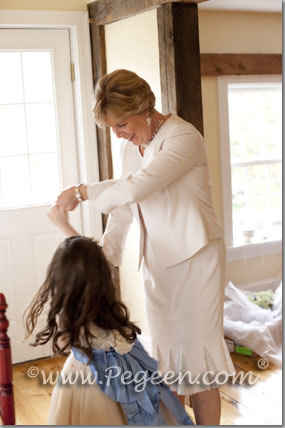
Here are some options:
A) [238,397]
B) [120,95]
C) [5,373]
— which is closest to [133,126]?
[120,95]

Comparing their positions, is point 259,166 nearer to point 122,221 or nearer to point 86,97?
point 86,97

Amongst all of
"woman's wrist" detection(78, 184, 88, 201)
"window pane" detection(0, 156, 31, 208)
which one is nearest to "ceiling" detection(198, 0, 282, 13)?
"window pane" detection(0, 156, 31, 208)

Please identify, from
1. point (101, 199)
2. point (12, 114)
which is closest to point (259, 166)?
point (12, 114)

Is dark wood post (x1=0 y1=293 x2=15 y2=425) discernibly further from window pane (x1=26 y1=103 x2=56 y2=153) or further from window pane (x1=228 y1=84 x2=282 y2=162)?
window pane (x1=228 y1=84 x2=282 y2=162)

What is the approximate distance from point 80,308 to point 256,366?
6.76 feet

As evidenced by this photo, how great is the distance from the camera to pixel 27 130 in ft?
12.5

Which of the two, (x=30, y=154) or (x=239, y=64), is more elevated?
(x=239, y=64)

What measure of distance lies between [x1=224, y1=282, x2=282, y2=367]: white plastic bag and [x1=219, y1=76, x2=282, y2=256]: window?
0.75m

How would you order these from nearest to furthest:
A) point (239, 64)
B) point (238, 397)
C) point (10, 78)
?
point (238, 397) → point (10, 78) → point (239, 64)

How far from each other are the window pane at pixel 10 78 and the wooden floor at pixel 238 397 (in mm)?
1737

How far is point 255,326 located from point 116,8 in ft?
7.18

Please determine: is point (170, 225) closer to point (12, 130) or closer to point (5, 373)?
point (5, 373)

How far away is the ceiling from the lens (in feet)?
14.1

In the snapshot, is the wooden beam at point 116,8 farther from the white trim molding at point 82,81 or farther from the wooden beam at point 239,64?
the wooden beam at point 239,64
